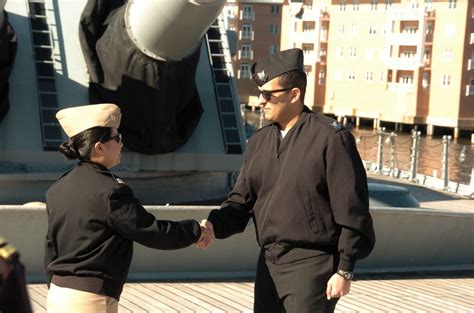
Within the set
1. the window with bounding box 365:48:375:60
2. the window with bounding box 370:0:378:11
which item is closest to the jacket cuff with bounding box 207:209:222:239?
the window with bounding box 365:48:375:60

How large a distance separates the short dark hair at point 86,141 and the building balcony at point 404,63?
49548mm

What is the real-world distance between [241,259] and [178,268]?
50cm

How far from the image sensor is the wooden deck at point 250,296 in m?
5.82

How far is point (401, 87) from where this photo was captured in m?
53.5

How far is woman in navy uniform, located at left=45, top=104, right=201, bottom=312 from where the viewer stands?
3107mm

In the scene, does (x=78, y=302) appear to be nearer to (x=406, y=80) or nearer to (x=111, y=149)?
(x=111, y=149)

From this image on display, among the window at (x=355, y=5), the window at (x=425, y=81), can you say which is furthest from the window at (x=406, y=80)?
the window at (x=355, y=5)

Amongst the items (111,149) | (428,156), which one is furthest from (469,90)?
(111,149)

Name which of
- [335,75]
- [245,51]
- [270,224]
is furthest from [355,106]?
[270,224]

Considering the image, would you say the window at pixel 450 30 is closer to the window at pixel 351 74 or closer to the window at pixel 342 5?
the window at pixel 351 74

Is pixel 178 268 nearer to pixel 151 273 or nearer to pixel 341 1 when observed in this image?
pixel 151 273

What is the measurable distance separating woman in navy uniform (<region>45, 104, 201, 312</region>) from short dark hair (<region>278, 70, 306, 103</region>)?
0.61 m

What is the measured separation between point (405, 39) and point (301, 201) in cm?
5100

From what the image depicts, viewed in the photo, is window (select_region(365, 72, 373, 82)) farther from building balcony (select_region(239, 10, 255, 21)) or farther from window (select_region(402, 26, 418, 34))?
building balcony (select_region(239, 10, 255, 21))
